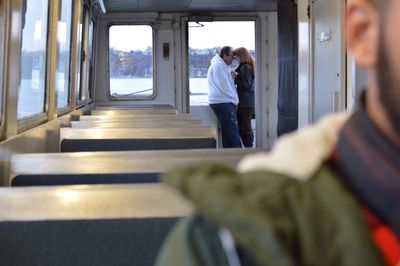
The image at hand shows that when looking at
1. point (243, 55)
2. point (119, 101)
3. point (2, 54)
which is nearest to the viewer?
point (2, 54)

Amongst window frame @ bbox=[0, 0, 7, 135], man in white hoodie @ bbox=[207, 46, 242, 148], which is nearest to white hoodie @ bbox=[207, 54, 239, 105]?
man in white hoodie @ bbox=[207, 46, 242, 148]

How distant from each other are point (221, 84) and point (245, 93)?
0.64 metres

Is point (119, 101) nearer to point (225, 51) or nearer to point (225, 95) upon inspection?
point (225, 95)

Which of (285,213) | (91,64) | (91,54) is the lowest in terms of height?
(285,213)

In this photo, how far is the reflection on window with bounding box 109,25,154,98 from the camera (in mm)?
6801

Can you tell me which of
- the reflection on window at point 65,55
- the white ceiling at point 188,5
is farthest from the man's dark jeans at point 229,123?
the reflection on window at point 65,55

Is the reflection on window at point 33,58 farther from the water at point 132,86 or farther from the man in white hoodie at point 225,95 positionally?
the man in white hoodie at point 225,95

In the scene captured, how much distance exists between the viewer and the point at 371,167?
57cm

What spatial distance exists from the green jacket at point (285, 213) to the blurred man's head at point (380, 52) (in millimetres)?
87

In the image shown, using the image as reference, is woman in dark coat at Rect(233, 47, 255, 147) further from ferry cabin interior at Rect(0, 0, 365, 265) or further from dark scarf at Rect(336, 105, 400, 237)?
dark scarf at Rect(336, 105, 400, 237)

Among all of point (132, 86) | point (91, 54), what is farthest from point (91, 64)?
point (132, 86)

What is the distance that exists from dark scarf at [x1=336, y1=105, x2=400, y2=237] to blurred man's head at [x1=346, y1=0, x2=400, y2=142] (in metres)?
0.02

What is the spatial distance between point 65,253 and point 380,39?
903 millimetres

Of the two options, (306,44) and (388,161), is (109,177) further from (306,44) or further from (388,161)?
(306,44)
